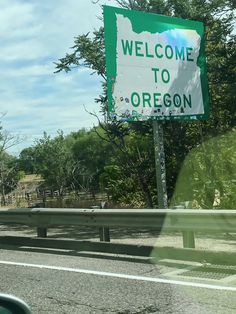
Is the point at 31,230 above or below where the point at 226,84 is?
below

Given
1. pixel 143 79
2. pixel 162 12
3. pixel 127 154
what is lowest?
pixel 127 154

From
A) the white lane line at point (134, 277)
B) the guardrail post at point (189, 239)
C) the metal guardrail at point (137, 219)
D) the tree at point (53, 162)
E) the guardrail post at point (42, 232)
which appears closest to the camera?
the white lane line at point (134, 277)

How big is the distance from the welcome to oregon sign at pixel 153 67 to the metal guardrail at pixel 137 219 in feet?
6.43

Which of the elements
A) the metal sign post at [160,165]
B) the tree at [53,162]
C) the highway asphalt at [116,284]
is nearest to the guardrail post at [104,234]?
the highway asphalt at [116,284]

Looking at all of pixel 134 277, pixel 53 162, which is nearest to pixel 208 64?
pixel 134 277

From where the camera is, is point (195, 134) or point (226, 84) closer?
point (226, 84)

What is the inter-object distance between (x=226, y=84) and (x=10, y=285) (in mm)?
8760

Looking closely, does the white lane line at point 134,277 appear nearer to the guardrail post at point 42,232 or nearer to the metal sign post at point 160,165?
the guardrail post at point 42,232

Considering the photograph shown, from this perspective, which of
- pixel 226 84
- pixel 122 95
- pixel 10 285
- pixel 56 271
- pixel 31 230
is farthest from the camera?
pixel 226 84

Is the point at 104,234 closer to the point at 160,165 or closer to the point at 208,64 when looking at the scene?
the point at 160,165

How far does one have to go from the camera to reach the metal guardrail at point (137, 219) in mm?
7160

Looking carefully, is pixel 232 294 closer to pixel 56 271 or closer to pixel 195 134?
pixel 56 271

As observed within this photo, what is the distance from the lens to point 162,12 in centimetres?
1361

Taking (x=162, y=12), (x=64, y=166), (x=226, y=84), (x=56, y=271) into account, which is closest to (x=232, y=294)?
(x=56, y=271)
